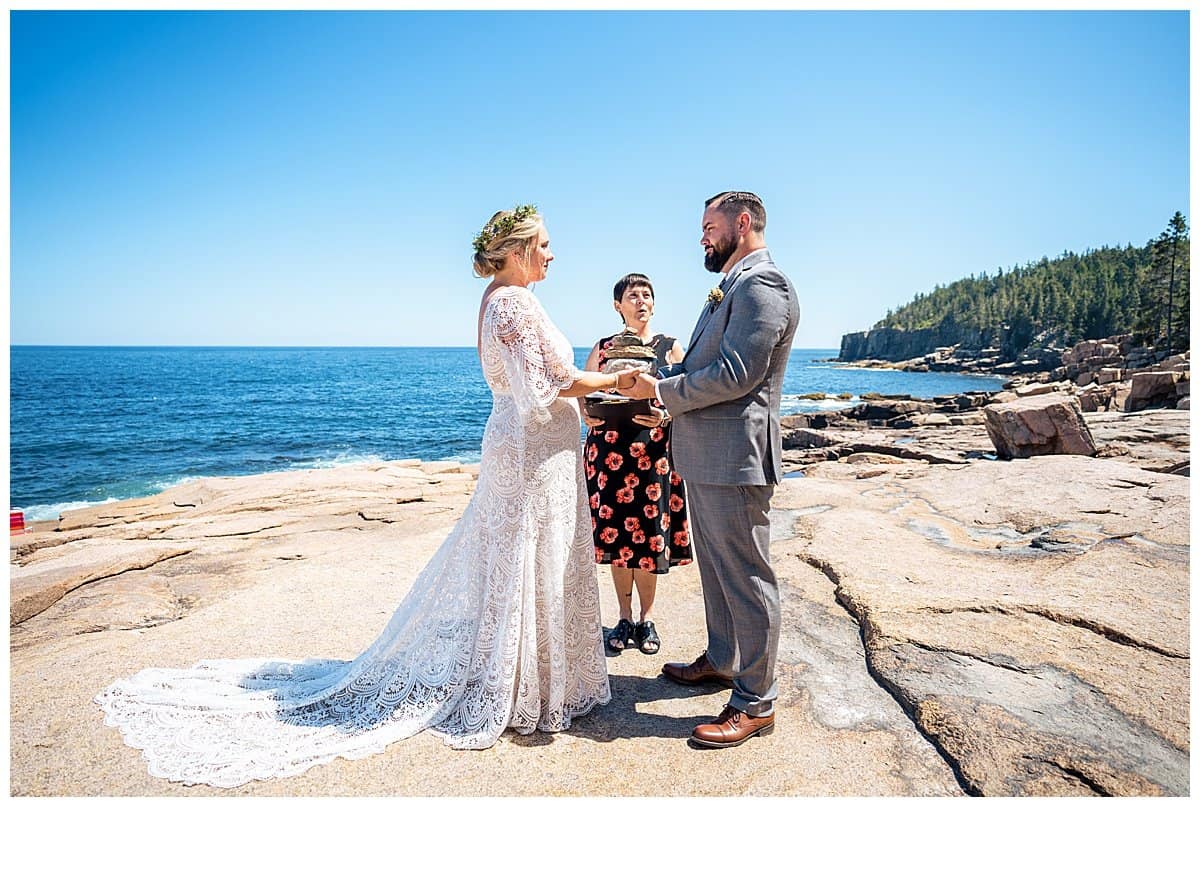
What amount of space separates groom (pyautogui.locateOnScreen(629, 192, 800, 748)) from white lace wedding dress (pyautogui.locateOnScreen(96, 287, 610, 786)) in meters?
0.61

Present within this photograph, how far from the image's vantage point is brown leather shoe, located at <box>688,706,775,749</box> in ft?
10.5

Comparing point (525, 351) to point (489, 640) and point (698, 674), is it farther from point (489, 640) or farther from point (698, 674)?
point (698, 674)

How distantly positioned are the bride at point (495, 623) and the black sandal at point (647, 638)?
766mm

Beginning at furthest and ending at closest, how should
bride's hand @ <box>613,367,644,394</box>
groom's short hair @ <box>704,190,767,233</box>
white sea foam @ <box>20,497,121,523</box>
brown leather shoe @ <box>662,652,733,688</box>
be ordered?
1. white sea foam @ <box>20,497,121,523</box>
2. brown leather shoe @ <box>662,652,733,688</box>
3. bride's hand @ <box>613,367,644,394</box>
4. groom's short hair @ <box>704,190,767,233</box>

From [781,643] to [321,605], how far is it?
3.28 metres

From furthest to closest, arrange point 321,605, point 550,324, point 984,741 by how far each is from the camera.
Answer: point 321,605, point 550,324, point 984,741

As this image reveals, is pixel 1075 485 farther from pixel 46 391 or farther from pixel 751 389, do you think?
pixel 46 391

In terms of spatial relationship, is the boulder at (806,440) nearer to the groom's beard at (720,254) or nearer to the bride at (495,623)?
the groom's beard at (720,254)

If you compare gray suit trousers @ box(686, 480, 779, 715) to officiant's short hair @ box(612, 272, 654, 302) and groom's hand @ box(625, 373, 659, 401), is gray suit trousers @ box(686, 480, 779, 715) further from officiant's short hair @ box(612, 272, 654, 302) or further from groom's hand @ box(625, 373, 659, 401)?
officiant's short hair @ box(612, 272, 654, 302)

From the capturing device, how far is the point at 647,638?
4375mm

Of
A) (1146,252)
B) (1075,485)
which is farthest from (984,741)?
(1146,252)

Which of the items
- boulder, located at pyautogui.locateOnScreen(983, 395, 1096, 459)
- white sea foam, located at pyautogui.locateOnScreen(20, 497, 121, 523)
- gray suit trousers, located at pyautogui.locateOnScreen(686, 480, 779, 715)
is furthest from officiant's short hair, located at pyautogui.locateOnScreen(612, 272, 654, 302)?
white sea foam, located at pyautogui.locateOnScreen(20, 497, 121, 523)

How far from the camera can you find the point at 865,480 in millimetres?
9367

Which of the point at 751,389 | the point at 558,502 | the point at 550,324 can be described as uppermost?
the point at 550,324
